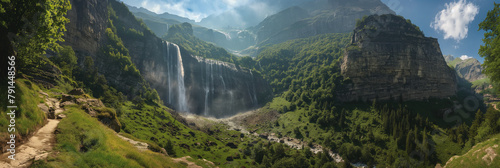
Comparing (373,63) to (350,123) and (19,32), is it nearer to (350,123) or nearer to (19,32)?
(350,123)

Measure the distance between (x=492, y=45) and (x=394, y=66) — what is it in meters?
104

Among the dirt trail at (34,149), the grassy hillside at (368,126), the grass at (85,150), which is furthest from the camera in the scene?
the grassy hillside at (368,126)

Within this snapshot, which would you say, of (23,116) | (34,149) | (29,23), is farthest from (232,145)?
(34,149)

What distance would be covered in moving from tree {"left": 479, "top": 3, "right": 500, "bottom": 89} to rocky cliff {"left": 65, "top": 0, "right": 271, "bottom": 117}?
126 meters

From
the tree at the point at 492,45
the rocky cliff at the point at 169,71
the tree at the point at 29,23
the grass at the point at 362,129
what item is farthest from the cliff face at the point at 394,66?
the tree at the point at 29,23

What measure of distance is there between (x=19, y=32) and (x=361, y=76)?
132053mm

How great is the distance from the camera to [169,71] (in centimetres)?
14100

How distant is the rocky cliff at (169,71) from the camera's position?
106 m

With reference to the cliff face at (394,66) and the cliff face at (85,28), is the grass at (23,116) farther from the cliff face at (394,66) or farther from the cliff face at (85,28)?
the cliff face at (394,66)

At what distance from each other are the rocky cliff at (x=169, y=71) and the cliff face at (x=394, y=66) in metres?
74.1

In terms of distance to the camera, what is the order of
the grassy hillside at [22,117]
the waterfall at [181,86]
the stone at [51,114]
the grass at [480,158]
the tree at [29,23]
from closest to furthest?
the grassy hillside at [22,117], the tree at [29,23], the stone at [51,114], the grass at [480,158], the waterfall at [181,86]

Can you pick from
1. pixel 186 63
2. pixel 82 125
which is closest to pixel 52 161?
pixel 82 125

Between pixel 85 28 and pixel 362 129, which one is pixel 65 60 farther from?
pixel 362 129

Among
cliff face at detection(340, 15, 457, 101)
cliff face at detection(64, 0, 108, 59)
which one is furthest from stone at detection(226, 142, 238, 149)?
cliff face at detection(64, 0, 108, 59)
